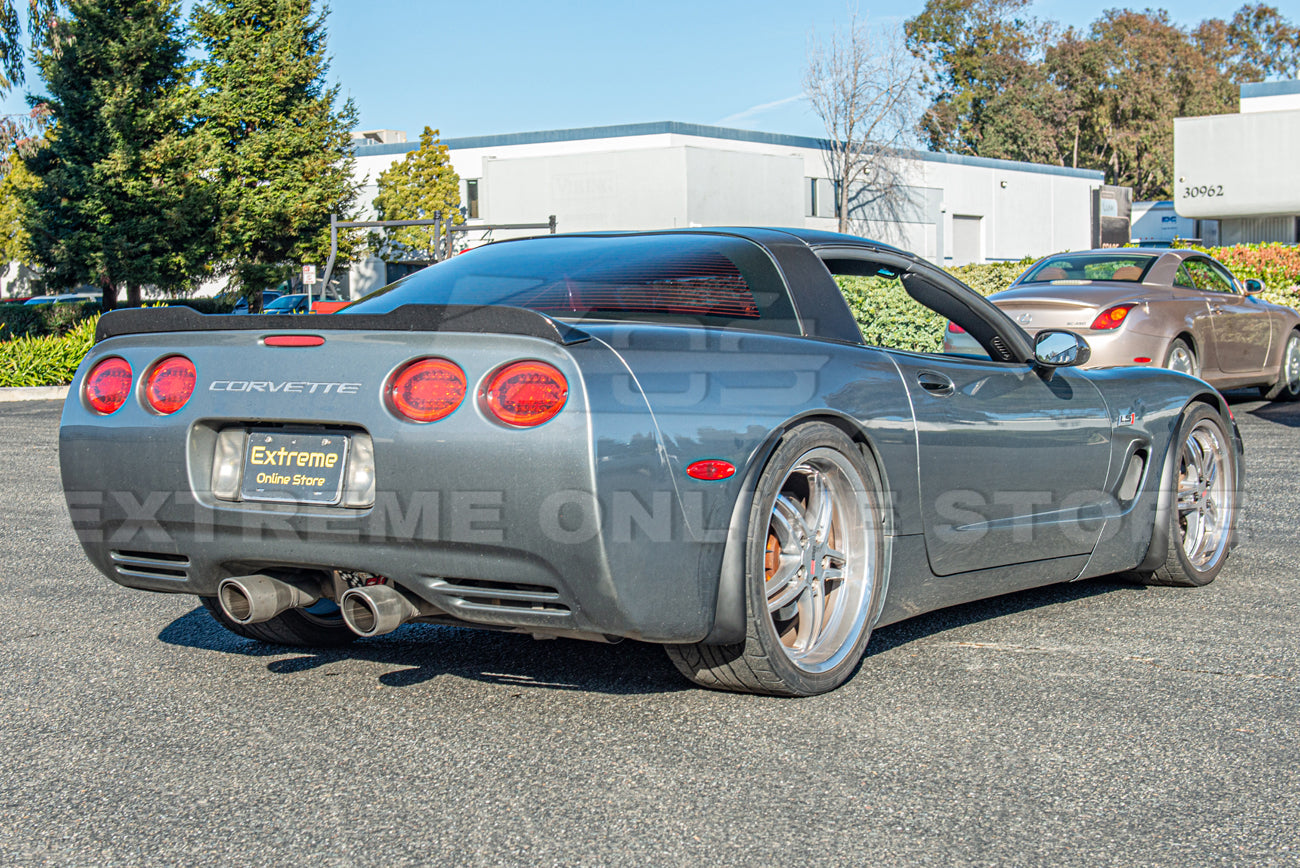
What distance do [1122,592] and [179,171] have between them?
37563 mm

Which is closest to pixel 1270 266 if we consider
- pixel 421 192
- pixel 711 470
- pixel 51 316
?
pixel 711 470

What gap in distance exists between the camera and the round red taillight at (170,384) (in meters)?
3.56

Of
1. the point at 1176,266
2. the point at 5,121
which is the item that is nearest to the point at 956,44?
the point at 5,121

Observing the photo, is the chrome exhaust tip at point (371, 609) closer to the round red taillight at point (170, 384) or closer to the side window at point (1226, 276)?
the round red taillight at point (170, 384)

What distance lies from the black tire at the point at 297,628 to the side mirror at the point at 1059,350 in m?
2.50

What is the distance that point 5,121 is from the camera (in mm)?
29812

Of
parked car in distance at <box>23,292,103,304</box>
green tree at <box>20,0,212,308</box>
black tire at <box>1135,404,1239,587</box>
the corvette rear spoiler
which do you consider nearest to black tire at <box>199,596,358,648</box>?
the corvette rear spoiler

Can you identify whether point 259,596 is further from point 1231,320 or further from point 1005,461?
point 1231,320

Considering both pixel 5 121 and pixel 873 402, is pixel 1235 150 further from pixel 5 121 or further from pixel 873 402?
pixel 873 402

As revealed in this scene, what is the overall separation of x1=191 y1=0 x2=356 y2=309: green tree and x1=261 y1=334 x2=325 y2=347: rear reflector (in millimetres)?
39178

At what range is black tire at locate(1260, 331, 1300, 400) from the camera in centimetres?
1308

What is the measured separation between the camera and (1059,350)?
459 cm

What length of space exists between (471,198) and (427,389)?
5094cm

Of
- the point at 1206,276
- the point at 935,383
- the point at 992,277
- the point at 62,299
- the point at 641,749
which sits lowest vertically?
the point at 641,749
